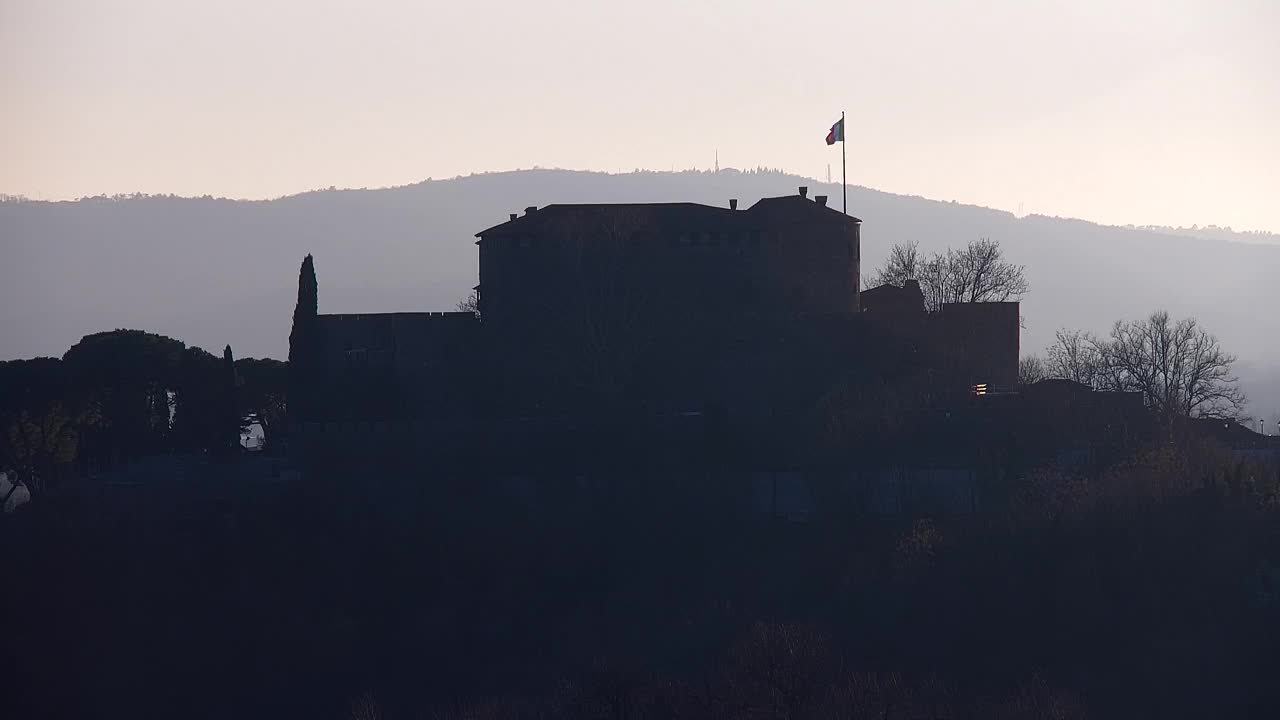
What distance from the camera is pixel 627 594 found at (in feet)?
136

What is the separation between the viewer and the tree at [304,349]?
4638 cm

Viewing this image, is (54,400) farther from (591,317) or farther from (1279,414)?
(1279,414)

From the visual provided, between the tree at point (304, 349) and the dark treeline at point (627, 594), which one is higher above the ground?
the tree at point (304, 349)

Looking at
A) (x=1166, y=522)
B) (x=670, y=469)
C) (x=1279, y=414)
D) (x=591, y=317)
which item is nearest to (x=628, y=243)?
(x=591, y=317)

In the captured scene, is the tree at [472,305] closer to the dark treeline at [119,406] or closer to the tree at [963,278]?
the dark treeline at [119,406]

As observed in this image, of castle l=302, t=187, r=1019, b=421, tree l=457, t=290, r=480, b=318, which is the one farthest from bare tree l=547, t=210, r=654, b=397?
tree l=457, t=290, r=480, b=318

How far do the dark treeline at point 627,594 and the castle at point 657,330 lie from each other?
3.36 meters

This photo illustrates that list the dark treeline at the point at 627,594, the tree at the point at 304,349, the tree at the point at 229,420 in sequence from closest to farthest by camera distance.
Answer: the dark treeline at the point at 627,594 < the tree at the point at 304,349 < the tree at the point at 229,420

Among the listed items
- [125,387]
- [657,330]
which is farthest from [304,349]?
[657,330]

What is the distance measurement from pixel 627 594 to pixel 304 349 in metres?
13.7

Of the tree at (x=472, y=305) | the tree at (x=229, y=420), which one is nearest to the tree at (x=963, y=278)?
the tree at (x=472, y=305)

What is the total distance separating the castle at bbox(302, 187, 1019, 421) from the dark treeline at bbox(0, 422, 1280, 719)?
3.36 meters

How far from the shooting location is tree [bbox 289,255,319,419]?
1826 inches

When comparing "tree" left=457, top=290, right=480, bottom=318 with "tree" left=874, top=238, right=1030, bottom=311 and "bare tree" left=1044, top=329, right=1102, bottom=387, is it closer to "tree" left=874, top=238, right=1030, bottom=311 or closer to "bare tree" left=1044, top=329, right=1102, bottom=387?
"tree" left=874, top=238, right=1030, bottom=311
